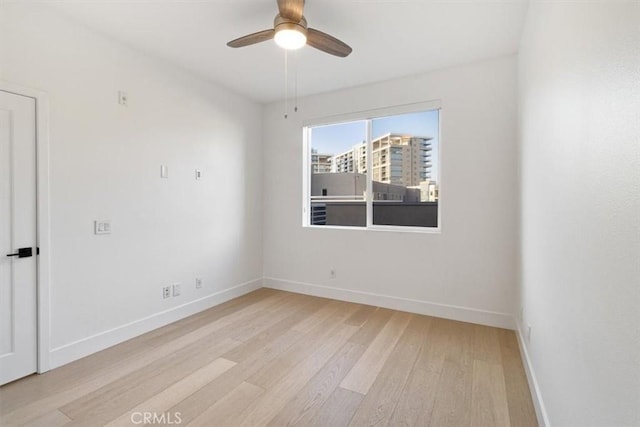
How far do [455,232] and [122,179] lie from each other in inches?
135

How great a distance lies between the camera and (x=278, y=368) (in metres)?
2.35

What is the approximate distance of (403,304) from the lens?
3.56 m

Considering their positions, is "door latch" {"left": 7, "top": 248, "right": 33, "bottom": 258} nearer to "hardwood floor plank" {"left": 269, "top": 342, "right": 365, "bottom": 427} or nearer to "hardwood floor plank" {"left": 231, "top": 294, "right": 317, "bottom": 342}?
"hardwood floor plank" {"left": 231, "top": 294, "right": 317, "bottom": 342}

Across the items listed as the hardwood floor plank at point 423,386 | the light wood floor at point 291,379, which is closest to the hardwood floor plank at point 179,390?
the light wood floor at point 291,379

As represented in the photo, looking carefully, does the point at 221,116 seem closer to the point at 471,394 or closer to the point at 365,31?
the point at 365,31

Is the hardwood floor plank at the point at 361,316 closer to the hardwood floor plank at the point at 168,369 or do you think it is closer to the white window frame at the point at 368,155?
the hardwood floor plank at the point at 168,369

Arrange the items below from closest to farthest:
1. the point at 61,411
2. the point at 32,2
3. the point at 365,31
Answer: the point at 61,411, the point at 32,2, the point at 365,31

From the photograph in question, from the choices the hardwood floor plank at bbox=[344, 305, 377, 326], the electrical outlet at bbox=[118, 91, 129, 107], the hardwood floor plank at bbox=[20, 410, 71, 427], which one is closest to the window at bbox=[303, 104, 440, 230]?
the hardwood floor plank at bbox=[344, 305, 377, 326]

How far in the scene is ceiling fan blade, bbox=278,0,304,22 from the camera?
202cm

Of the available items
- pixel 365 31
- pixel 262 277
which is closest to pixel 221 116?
pixel 365 31

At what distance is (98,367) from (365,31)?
11.6 feet

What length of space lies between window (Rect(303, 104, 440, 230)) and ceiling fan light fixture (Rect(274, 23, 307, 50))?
1.78m

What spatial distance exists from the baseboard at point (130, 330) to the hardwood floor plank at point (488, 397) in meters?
2.93

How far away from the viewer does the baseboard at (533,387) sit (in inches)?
65.5
